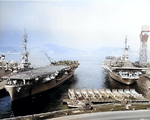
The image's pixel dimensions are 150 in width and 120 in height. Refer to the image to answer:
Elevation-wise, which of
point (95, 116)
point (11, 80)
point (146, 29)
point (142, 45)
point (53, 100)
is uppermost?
point (146, 29)

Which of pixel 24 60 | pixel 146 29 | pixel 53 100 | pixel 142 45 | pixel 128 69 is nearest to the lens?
pixel 53 100

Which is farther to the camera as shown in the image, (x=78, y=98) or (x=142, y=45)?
(x=142, y=45)

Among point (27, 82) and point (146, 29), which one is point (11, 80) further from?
point (146, 29)

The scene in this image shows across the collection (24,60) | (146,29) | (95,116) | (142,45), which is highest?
(146,29)

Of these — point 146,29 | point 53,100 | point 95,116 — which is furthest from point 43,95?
point 146,29

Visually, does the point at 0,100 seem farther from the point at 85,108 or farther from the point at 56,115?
the point at 85,108

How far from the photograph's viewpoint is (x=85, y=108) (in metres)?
15.5

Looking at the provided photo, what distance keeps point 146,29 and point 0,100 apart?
51403mm

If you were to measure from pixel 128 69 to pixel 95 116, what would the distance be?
84.5ft

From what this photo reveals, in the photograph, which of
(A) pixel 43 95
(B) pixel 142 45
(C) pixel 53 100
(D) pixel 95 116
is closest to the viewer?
(D) pixel 95 116

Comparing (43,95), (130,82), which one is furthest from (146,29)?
(43,95)

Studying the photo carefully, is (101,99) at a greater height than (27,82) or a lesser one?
lesser

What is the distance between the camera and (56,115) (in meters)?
14.0

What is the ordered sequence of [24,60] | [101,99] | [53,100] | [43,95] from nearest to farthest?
[101,99] < [53,100] < [43,95] < [24,60]
